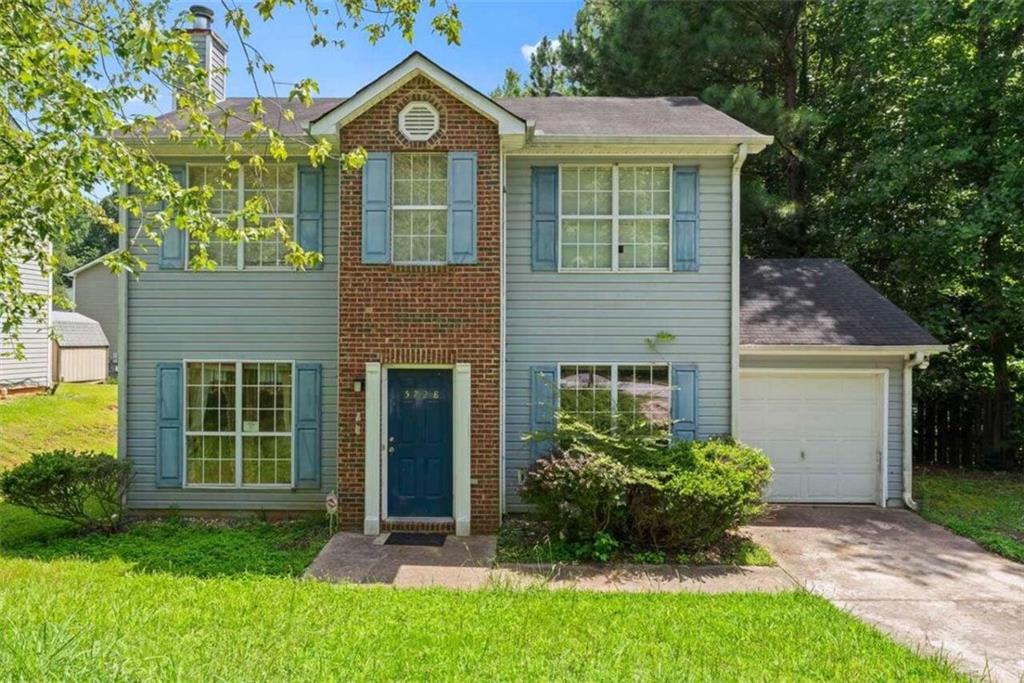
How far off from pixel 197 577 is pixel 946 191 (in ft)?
49.8

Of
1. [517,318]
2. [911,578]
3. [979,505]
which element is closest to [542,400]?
[517,318]

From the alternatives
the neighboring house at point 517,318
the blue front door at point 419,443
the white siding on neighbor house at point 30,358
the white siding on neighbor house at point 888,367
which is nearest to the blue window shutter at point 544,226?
the neighboring house at point 517,318

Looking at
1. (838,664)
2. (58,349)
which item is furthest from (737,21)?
(58,349)

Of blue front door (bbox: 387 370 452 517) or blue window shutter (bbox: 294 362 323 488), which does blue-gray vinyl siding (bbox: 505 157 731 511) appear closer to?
blue front door (bbox: 387 370 452 517)

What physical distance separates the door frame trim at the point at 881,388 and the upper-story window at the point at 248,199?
283 inches

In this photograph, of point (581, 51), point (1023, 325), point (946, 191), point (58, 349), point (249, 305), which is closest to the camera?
point (249, 305)

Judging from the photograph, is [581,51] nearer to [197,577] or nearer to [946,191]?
[946,191]

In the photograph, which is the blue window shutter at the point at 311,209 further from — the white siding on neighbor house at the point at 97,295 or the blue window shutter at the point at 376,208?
the white siding on neighbor house at the point at 97,295

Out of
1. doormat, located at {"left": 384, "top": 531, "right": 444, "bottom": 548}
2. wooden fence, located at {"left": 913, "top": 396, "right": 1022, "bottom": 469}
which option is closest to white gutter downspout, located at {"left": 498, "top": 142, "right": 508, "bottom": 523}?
doormat, located at {"left": 384, "top": 531, "right": 444, "bottom": 548}

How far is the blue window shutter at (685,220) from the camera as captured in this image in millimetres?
8625

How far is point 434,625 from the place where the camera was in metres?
4.96

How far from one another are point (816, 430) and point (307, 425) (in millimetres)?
7720

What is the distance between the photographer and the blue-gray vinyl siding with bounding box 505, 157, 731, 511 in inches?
340

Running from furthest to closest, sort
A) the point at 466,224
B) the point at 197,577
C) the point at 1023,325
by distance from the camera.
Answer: the point at 1023,325 → the point at 466,224 → the point at 197,577
